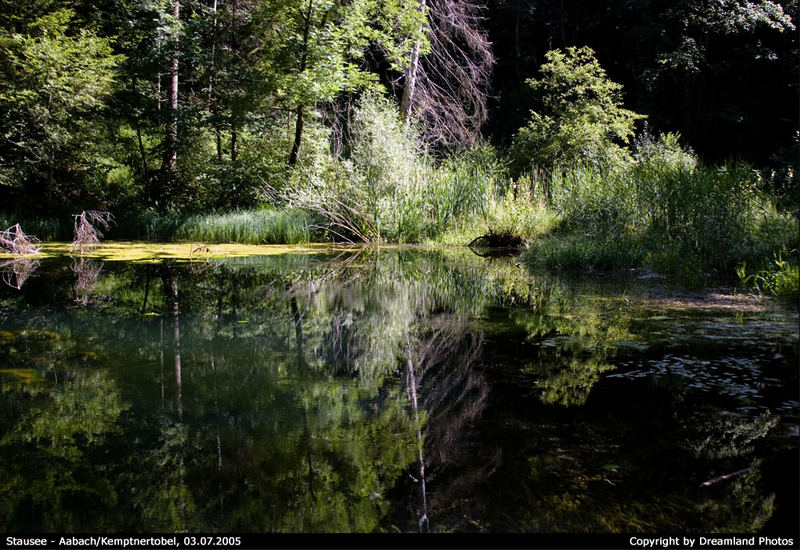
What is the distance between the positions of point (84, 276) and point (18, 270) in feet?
3.95

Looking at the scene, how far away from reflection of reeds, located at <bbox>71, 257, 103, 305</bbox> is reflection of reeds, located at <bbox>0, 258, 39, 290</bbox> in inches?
18.3

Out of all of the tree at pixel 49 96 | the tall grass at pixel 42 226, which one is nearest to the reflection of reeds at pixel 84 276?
the tall grass at pixel 42 226

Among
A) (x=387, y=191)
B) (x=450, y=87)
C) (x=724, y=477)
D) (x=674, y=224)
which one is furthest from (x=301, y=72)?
(x=724, y=477)

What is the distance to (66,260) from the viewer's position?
26.2 ft

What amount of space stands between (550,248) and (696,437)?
18.5ft

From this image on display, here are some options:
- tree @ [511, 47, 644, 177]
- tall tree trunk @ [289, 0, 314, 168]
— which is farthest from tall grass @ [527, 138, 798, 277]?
tall tree trunk @ [289, 0, 314, 168]

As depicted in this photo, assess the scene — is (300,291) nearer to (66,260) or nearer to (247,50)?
(66,260)

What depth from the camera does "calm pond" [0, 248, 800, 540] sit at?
1647 mm

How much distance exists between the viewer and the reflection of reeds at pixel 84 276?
5113 millimetres

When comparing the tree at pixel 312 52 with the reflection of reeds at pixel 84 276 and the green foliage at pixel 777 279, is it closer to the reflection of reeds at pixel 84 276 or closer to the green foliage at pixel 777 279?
the reflection of reeds at pixel 84 276

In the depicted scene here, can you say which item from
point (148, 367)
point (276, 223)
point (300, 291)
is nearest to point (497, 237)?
point (276, 223)

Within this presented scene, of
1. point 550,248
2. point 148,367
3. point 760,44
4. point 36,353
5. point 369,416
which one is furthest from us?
point 760,44

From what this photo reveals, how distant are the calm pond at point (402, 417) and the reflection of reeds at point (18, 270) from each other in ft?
5.70

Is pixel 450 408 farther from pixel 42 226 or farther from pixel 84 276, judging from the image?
pixel 42 226
